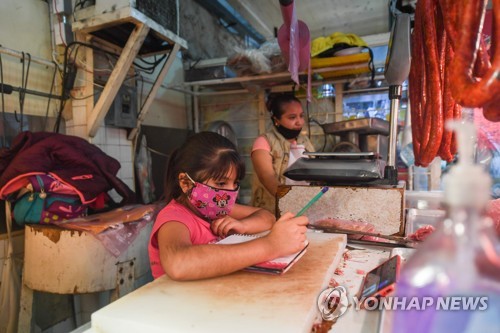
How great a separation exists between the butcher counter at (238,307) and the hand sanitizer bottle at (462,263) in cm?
25

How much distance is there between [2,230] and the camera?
2023 millimetres

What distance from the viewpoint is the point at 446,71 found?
3.33 feet

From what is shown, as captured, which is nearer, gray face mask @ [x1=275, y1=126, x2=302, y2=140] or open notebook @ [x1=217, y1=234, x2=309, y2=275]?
open notebook @ [x1=217, y1=234, x2=309, y2=275]

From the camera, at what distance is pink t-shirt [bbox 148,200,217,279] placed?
3.37ft

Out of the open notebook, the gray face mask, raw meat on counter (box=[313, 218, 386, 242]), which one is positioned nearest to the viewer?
the open notebook

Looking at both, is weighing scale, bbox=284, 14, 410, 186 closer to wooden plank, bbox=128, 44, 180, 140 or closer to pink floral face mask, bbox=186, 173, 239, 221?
pink floral face mask, bbox=186, 173, 239, 221

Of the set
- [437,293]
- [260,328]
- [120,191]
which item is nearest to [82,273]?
[120,191]

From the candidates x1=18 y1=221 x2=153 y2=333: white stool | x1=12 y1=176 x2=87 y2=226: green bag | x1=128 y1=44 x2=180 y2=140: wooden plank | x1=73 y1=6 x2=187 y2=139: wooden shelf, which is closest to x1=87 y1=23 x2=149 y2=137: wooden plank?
x1=73 y1=6 x2=187 y2=139: wooden shelf

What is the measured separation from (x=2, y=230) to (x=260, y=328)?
2220 millimetres

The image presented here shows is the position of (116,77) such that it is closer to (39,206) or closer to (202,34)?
(39,206)

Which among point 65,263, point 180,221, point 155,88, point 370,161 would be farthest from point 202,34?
point 180,221

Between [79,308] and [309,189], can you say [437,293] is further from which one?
[79,308]

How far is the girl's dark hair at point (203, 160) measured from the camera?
116cm

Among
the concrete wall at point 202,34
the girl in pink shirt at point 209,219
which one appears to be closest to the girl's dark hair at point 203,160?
the girl in pink shirt at point 209,219
